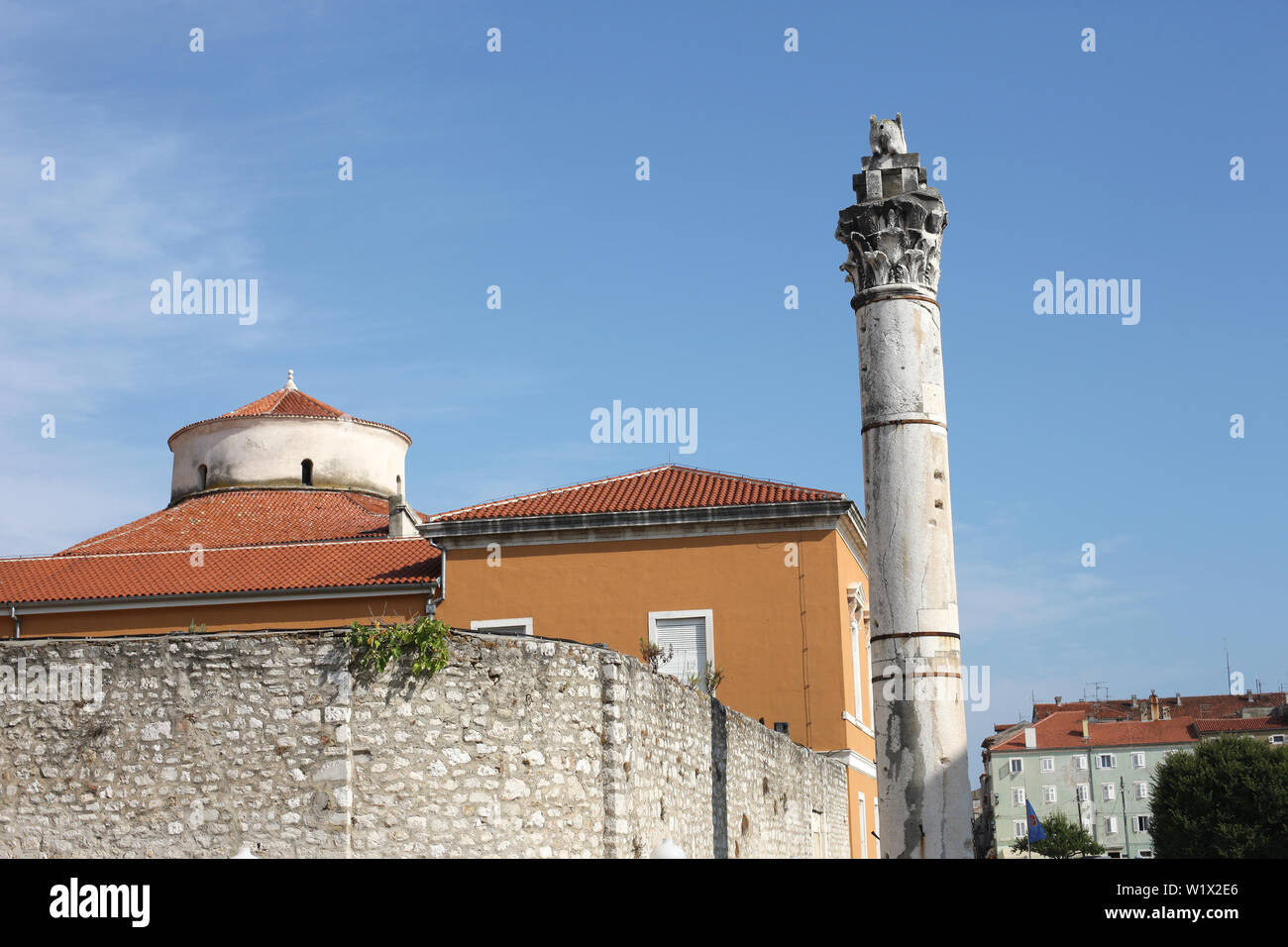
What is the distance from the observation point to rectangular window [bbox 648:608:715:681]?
2633 cm

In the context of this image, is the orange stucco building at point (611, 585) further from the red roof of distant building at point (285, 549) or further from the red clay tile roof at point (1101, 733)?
the red clay tile roof at point (1101, 733)

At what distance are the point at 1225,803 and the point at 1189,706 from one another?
124 feet

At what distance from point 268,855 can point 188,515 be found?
84.9 ft

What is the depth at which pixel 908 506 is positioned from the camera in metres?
12.7

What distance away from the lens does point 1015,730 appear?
9500cm

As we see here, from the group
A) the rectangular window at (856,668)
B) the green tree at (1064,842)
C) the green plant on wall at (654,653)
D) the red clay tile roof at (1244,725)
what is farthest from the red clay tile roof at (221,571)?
the red clay tile roof at (1244,725)

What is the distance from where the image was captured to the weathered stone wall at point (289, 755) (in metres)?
11.4

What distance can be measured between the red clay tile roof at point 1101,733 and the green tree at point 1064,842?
31.3 feet

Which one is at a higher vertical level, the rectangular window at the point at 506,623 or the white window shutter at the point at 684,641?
the rectangular window at the point at 506,623

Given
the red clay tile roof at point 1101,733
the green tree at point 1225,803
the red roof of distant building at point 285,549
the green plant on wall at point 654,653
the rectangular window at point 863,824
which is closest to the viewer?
the green plant on wall at point 654,653

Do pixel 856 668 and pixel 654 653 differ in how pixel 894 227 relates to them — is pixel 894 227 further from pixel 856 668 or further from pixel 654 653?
pixel 856 668

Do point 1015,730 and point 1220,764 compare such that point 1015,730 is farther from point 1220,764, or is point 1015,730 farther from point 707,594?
point 707,594

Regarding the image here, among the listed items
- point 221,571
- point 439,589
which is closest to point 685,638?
point 439,589
